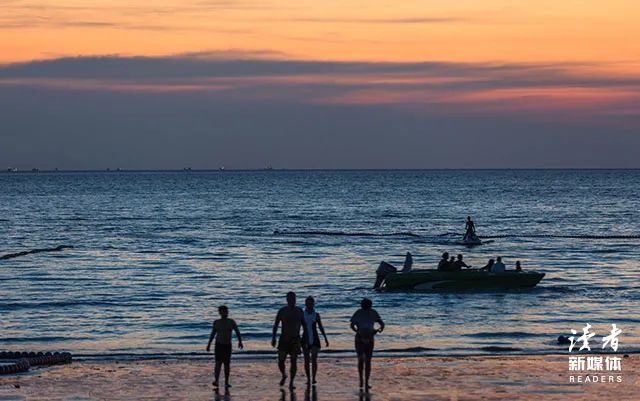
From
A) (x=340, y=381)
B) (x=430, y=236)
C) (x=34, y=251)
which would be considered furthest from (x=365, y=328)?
(x=430, y=236)

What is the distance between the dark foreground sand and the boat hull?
19002mm

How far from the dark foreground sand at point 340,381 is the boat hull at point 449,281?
19.0 metres

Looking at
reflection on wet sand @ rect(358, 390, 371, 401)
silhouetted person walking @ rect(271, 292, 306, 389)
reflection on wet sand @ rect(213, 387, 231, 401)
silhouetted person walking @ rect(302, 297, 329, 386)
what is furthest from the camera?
silhouetted person walking @ rect(302, 297, 329, 386)

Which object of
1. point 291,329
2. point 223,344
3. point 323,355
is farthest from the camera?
point 323,355

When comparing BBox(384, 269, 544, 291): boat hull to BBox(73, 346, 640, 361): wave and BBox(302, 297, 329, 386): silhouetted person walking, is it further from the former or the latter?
BBox(302, 297, 329, 386): silhouetted person walking

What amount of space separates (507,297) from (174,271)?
21.5 meters

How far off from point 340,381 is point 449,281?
2334 cm

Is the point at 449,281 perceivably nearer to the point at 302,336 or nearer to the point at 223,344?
the point at 302,336

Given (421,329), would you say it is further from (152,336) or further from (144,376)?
(144,376)

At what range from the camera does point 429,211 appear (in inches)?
5748

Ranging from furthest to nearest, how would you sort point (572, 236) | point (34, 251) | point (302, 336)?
point (572, 236), point (34, 251), point (302, 336)

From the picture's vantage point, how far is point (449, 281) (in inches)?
1836

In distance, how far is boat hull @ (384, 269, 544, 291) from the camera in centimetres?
4666

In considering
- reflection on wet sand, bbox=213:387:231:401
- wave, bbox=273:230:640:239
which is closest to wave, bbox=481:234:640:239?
wave, bbox=273:230:640:239
